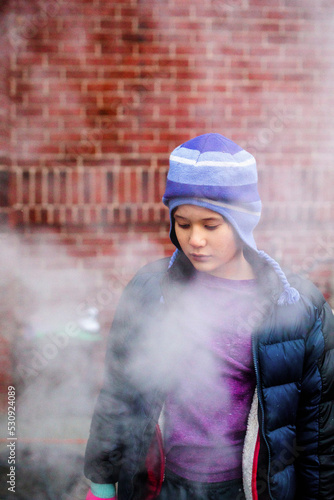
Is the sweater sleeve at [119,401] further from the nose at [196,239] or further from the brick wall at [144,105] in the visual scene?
the brick wall at [144,105]

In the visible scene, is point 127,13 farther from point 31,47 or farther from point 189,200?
point 189,200

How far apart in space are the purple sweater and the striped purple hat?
0.83 ft

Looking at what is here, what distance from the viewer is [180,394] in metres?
1.49

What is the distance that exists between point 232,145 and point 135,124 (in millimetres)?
1793

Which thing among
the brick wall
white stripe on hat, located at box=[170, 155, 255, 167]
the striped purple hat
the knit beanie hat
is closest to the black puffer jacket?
the knit beanie hat

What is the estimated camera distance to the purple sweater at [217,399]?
1.45 m

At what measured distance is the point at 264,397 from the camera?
4.62ft

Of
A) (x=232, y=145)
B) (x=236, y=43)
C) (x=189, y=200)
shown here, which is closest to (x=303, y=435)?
(x=189, y=200)

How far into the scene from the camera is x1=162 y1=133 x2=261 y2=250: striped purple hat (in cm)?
136

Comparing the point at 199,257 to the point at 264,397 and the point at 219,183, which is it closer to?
the point at 219,183

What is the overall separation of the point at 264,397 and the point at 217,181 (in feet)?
2.30

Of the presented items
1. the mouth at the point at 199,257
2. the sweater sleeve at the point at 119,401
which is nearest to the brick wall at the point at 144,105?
the sweater sleeve at the point at 119,401

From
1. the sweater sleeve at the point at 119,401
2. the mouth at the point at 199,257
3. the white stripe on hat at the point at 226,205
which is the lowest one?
the sweater sleeve at the point at 119,401

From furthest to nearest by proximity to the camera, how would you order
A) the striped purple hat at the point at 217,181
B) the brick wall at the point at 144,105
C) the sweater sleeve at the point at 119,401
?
the brick wall at the point at 144,105
the sweater sleeve at the point at 119,401
the striped purple hat at the point at 217,181
